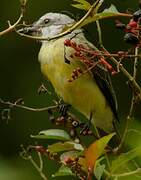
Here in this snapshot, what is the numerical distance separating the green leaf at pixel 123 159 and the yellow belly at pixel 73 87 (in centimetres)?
174

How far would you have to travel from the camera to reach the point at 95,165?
2.47 meters

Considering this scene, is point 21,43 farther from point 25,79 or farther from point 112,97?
point 112,97

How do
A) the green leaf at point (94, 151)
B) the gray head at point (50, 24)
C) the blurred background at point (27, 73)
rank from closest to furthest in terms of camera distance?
1. the green leaf at point (94, 151)
2. the gray head at point (50, 24)
3. the blurred background at point (27, 73)

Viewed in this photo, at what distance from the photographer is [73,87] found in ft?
14.0

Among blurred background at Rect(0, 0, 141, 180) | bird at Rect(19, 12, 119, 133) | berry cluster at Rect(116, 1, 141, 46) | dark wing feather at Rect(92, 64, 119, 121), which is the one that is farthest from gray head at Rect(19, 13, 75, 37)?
blurred background at Rect(0, 0, 141, 180)

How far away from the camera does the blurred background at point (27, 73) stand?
684 cm

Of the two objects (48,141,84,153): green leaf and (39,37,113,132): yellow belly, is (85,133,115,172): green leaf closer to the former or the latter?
(48,141,84,153): green leaf

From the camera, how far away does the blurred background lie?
22.4 ft

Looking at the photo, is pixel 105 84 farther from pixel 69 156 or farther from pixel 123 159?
pixel 123 159

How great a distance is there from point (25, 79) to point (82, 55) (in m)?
5.06

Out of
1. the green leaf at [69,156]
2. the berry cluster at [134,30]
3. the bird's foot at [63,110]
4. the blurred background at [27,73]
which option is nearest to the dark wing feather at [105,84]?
the bird's foot at [63,110]

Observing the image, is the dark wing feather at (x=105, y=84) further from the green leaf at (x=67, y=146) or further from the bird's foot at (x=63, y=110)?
the green leaf at (x=67, y=146)

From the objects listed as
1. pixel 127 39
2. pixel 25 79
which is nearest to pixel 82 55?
pixel 127 39

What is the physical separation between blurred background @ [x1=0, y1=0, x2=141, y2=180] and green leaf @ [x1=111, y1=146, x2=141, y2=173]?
3.82 metres
